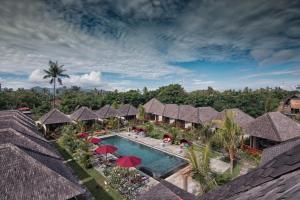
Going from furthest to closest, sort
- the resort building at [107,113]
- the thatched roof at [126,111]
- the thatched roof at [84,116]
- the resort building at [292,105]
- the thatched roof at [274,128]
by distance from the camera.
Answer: the resort building at [292,105], the thatched roof at [126,111], the resort building at [107,113], the thatched roof at [84,116], the thatched roof at [274,128]

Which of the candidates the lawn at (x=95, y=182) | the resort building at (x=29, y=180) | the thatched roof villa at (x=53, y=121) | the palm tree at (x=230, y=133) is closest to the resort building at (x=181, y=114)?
the palm tree at (x=230, y=133)

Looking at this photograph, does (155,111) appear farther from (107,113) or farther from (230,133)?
(230,133)

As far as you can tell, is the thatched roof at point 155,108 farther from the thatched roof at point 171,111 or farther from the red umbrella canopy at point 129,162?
the red umbrella canopy at point 129,162

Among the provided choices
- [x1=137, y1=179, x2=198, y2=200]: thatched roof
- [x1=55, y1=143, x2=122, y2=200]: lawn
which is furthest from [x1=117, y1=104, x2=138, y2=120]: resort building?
[x1=137, y1=179, x2=198, y2=200]: thatched roof

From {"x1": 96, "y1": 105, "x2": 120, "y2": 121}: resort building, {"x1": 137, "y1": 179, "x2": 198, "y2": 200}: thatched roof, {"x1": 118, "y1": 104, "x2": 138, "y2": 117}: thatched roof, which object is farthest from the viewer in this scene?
{"x1": 118, "y1": 104, "x2": 138, "y2": 117}: thatched roof

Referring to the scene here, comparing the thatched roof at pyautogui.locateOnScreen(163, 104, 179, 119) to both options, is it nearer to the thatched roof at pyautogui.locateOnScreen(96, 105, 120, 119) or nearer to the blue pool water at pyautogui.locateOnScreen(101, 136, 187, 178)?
the thatched roof at pyautogui.locateOnScreen(96, 105, 120, 119)

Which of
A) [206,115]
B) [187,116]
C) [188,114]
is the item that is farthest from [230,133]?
[188,114]
